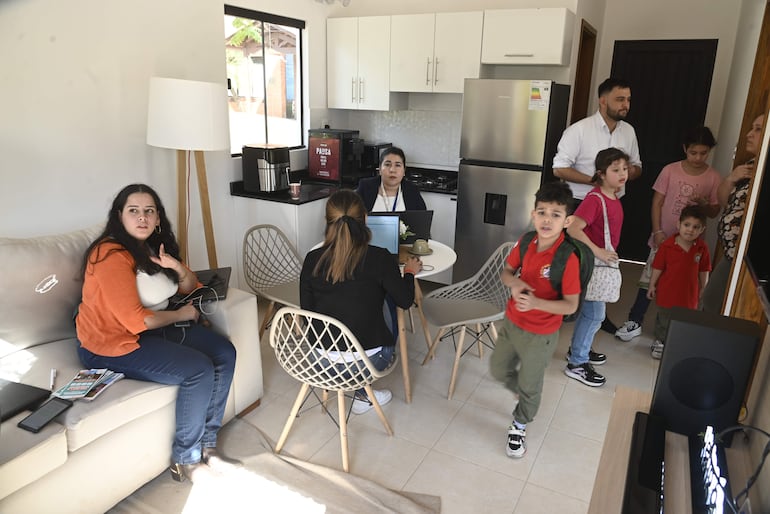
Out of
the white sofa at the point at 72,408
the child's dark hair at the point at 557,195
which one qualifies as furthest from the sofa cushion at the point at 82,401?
the child's dark hair at the point at 557,195

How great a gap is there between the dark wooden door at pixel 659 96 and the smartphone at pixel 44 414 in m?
4.73

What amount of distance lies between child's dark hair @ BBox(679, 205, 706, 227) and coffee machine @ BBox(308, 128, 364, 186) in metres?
2.29

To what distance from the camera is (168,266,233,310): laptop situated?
7.84 feet

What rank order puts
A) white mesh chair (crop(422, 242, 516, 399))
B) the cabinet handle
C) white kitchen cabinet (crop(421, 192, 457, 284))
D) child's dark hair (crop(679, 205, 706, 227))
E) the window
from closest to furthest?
white mesh chair (crop(422, 242, 516, 399)) → child's dark hair (crop(679, 205, 706, 227)) → the window → white kitchen cabinet (crop(421, 192, 457, 284)) → the cabinet handle

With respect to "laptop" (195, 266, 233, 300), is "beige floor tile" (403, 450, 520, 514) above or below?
below

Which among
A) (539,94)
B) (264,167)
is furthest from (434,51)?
(264,167)

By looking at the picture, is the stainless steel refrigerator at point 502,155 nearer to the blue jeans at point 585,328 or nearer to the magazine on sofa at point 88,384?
the blue jeans at point 585,328

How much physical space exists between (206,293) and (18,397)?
0.81 m

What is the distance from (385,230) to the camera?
2.66m

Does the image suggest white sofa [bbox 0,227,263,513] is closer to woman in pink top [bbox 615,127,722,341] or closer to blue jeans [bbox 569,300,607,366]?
blue jeans [bbox 569,300,607,366]

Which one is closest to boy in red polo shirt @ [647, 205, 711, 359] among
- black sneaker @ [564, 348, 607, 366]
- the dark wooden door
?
black sneaker @ [564, 348, 607, 366]

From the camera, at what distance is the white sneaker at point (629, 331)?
3.52 metres

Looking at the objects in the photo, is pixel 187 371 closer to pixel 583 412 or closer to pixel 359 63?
pixel 583 412

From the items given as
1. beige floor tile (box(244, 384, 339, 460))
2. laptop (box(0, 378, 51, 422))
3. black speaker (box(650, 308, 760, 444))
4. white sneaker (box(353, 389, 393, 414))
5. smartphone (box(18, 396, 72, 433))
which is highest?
black speaker (box(650, 308, 760, 444))
